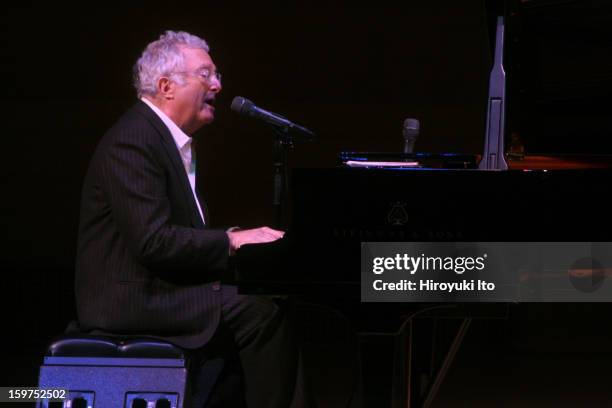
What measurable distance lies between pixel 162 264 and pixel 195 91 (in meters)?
0.58

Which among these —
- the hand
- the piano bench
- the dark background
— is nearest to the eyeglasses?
the hand

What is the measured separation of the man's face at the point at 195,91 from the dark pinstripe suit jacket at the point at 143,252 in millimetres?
202

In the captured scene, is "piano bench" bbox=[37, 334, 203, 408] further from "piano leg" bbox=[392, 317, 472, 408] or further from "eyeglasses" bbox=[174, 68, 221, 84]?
"eyeglasses" bbox=[174, 68, 221, 84]

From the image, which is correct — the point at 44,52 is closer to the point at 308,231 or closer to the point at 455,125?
the point at 455,125

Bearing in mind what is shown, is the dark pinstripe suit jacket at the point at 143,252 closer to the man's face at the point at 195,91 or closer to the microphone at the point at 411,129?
the man's face at the point at 195,91

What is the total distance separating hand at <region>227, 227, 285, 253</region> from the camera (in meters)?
2.18

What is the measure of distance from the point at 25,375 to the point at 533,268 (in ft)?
8.36

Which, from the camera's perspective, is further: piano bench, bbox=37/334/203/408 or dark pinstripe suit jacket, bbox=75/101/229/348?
dark pinstripe suit jacket, bbox=75/101/229/348

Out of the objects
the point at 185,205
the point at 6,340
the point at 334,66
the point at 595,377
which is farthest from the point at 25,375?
the point at 595,377

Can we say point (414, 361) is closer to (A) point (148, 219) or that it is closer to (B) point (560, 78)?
(A) point (148, 219)

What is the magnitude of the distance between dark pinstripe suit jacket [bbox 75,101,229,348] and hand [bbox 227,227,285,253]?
0.02m

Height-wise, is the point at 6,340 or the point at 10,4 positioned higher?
the point at 10,4

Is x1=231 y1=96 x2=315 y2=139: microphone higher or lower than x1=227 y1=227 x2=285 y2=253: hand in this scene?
higher

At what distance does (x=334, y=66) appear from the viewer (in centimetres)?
467
